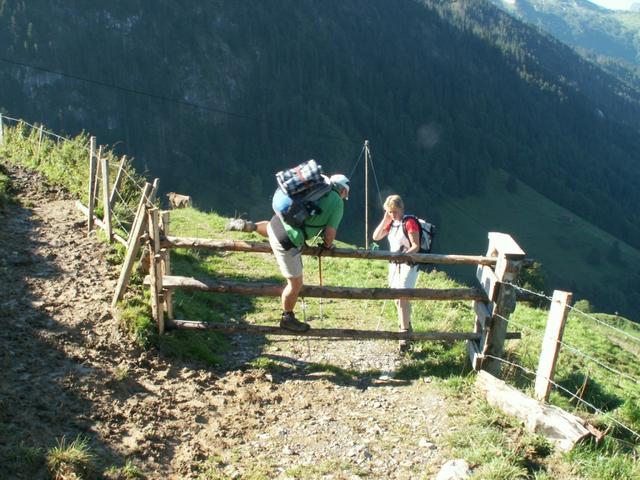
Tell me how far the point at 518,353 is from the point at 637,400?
4.97 ft

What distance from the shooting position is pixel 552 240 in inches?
5566

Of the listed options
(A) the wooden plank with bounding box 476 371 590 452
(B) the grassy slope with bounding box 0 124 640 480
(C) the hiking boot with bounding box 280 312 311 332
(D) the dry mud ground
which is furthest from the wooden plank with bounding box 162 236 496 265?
(A) the wooden plank with bounding box 476 371 590 452

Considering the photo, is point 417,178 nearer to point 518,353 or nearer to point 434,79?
point 434,79

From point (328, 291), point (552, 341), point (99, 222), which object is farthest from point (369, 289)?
point (99, 222)

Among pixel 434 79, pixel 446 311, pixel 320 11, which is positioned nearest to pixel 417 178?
pixel 434 79

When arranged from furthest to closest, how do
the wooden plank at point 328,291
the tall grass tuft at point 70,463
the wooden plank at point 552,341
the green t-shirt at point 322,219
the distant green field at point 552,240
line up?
the distant green field at point 552,240 < the wooden plank at point 328,291 < the green t-shirt at point 322,219 < the wooden plank at point 552,341 < the tall grass tuft at point 70,463

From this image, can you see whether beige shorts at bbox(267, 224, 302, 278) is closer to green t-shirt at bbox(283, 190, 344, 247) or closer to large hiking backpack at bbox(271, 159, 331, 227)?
green t-shirt at bbox(283, 190, 344, 247)

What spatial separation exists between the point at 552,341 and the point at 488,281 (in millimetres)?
1227

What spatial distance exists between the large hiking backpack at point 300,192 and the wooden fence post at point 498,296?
2.12 meters

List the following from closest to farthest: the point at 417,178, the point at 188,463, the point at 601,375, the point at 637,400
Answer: the point at 188,463 < the point at 637,400 < the point at 601,375 < the point at 417,178

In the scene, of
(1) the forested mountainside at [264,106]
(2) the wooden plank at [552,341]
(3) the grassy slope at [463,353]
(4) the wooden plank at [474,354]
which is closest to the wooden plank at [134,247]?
(3) the grassy slope at [463,353]

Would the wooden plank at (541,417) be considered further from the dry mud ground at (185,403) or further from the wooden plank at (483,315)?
the wooden plank at (483,315)

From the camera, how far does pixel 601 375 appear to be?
945cm

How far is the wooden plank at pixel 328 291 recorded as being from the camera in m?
7.15
